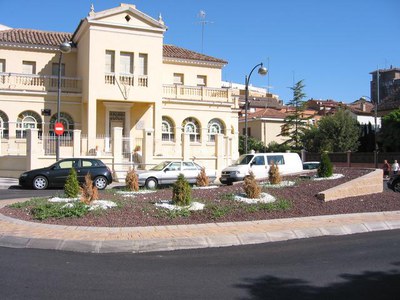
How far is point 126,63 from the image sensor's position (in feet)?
102

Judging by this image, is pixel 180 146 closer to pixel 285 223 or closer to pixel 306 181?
pixel 306 181

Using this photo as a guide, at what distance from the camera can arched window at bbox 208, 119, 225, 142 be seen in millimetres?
35094

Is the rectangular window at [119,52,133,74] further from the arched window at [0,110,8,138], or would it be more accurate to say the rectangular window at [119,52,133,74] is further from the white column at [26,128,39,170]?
the white column at [26,128,39,170]

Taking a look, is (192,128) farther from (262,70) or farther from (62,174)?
(62,174)

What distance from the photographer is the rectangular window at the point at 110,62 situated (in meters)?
30.4

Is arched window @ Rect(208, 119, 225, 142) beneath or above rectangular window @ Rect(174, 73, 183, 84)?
beneath

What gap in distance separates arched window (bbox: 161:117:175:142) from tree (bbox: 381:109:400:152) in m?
22.6

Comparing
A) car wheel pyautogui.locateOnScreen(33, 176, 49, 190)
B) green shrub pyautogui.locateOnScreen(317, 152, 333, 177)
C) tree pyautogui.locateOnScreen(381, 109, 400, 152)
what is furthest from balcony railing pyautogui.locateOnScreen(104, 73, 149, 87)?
tree pyautogui.locateOnScreen(381, 109, 400, 152)

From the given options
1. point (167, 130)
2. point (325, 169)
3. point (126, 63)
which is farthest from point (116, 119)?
point (325, 169)

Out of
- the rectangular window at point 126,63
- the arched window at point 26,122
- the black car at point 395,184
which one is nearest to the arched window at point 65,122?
the arched window at point 26,122

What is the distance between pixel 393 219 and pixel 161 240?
600cm

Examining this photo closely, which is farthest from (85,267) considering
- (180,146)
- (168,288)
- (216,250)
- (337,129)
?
(337,129)

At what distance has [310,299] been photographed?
17.8ft

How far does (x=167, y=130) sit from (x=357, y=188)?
21.4m
